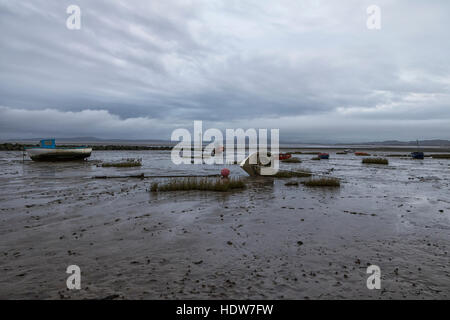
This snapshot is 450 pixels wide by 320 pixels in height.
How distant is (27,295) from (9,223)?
6494mm

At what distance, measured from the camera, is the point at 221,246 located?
8586 millimetres

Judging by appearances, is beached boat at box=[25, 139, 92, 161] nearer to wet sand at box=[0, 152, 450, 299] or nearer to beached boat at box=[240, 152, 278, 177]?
wet sand at box=[0, 152, 450, 299]

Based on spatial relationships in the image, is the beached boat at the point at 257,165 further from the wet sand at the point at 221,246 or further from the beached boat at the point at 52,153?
the beached boat at the point at 52,153

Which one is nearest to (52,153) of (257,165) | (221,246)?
(257,165)

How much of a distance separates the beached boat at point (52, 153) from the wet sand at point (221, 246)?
94.6 ft

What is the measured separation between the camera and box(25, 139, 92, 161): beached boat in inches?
1606

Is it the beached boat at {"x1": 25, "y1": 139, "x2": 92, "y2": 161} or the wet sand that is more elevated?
the beached boat at {"x1": 25, "y1": 139, "x2": 92, "y2": 161}

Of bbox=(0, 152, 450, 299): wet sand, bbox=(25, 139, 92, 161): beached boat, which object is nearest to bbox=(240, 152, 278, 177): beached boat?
bbox=(0, 152, 450, 299): wet sand

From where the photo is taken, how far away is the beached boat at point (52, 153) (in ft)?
134

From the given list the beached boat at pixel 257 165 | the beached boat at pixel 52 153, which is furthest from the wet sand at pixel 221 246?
the beached boat at pixel 52 153

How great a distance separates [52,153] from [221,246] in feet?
137

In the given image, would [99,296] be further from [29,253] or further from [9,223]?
[9,223]

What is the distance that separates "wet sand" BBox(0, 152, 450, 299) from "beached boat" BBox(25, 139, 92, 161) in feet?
94.6

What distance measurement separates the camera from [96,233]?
31.7 ft
